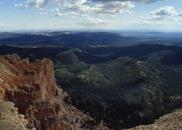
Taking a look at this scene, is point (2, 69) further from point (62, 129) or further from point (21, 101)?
point (62, 129)

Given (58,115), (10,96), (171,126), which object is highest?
(171,126)

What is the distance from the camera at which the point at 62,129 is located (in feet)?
495

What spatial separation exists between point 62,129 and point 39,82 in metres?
25.7

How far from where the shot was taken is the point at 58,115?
6132 inches

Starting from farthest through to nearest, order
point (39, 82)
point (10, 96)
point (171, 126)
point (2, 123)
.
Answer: point (39, 82) → point (10, 96) → point (2, 123) → point (171, 126)

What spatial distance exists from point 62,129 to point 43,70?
4717cm

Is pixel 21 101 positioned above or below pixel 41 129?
above

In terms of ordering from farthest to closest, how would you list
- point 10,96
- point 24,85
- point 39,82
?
point 39,82 < point 24,85 < point 10,96

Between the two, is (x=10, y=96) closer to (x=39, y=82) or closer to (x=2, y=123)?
(x=39, y=82)

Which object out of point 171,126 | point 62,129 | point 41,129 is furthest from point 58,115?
point 171,126

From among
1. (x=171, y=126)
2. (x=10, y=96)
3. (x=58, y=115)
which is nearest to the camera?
(x=171, y=126)

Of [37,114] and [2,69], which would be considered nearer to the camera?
[37,114]

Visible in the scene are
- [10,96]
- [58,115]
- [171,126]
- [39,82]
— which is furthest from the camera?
[39,82]

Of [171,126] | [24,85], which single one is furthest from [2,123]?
[24,85]
